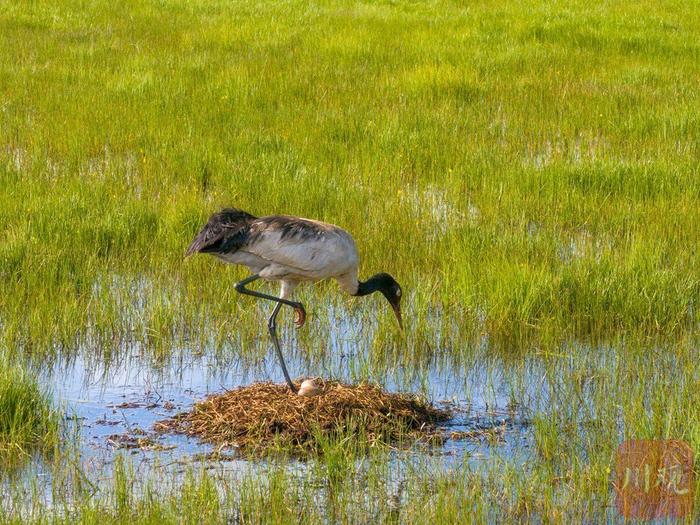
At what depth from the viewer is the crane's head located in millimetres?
7578

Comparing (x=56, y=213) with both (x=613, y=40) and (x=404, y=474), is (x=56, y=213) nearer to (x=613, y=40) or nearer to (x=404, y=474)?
(x=404, y=474)

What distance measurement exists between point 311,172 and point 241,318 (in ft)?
9.43

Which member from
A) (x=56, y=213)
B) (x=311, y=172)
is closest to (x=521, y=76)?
Result: (x=311, y=172)

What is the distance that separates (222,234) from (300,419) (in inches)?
47.5

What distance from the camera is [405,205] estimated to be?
984cm

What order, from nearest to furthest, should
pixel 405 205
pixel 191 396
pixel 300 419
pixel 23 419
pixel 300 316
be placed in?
pixel 23 419 → pixel 300 419 → pixel 191 396 → pixel 300 316 → pixel 405 205

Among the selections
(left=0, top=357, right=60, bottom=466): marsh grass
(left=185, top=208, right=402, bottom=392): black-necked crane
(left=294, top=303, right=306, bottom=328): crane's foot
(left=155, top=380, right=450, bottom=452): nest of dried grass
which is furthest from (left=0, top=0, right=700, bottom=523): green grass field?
(left=0, top=357, right=60, bottom=466): marsh grass

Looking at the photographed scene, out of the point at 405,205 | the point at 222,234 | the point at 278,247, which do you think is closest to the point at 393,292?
the point at 278,247

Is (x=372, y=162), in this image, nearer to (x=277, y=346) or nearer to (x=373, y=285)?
(x=373, y=285)

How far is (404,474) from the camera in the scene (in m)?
5.71

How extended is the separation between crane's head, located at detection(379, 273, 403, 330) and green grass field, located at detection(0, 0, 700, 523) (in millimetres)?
153

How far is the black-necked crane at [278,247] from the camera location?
6.98 meters

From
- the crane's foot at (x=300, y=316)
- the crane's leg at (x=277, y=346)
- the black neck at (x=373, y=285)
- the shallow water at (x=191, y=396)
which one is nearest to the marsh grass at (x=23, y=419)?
the shallow water at (x=191, y=396)

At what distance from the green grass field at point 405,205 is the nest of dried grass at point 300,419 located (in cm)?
59
